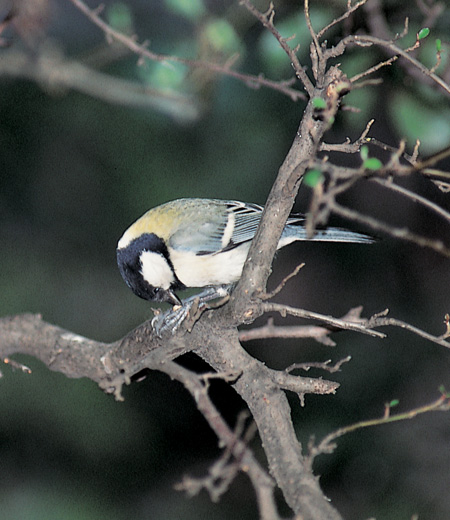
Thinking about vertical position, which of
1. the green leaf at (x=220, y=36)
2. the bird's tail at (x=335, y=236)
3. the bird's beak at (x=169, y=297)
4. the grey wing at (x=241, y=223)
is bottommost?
the bird's beak at (x=169, y=297)

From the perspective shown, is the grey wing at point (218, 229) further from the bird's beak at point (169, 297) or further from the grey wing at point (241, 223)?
the bird's beak at point (169, 297)

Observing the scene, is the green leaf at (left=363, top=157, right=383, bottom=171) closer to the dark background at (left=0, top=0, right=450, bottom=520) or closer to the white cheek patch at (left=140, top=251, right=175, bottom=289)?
the white cheek patch at (left=140, top=251, right=175, bottom=289)

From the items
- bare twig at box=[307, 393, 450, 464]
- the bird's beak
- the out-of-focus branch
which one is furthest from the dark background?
bare twig at box=[307, 393, 450, 464]

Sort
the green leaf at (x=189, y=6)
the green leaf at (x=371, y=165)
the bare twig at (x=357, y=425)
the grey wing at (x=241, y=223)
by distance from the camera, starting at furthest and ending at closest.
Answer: the grey wing at (x=241, y=223) → the green leaf at (x=189, y=6) → the bare twig at (x=357, y=425) → the green leaf at (x=371, y=165)

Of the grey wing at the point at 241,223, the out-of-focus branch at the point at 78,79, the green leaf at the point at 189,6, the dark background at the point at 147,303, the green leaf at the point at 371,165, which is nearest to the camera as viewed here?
the green leaf at the point at 371,165

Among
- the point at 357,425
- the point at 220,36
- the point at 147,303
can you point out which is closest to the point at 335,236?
the point at 220,36

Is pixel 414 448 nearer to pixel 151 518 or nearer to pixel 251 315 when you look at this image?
pixel 151 518

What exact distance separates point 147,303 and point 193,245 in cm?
197

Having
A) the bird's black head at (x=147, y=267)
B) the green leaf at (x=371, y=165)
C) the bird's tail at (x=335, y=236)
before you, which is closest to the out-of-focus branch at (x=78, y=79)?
the bird's black head at (x=147, y=267)

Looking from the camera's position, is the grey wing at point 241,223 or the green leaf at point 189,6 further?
the grey wing at point 241,223

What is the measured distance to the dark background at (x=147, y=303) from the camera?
3.69 m

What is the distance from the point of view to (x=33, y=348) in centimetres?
216

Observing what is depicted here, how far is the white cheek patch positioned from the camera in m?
2.23

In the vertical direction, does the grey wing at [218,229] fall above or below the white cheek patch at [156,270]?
above
